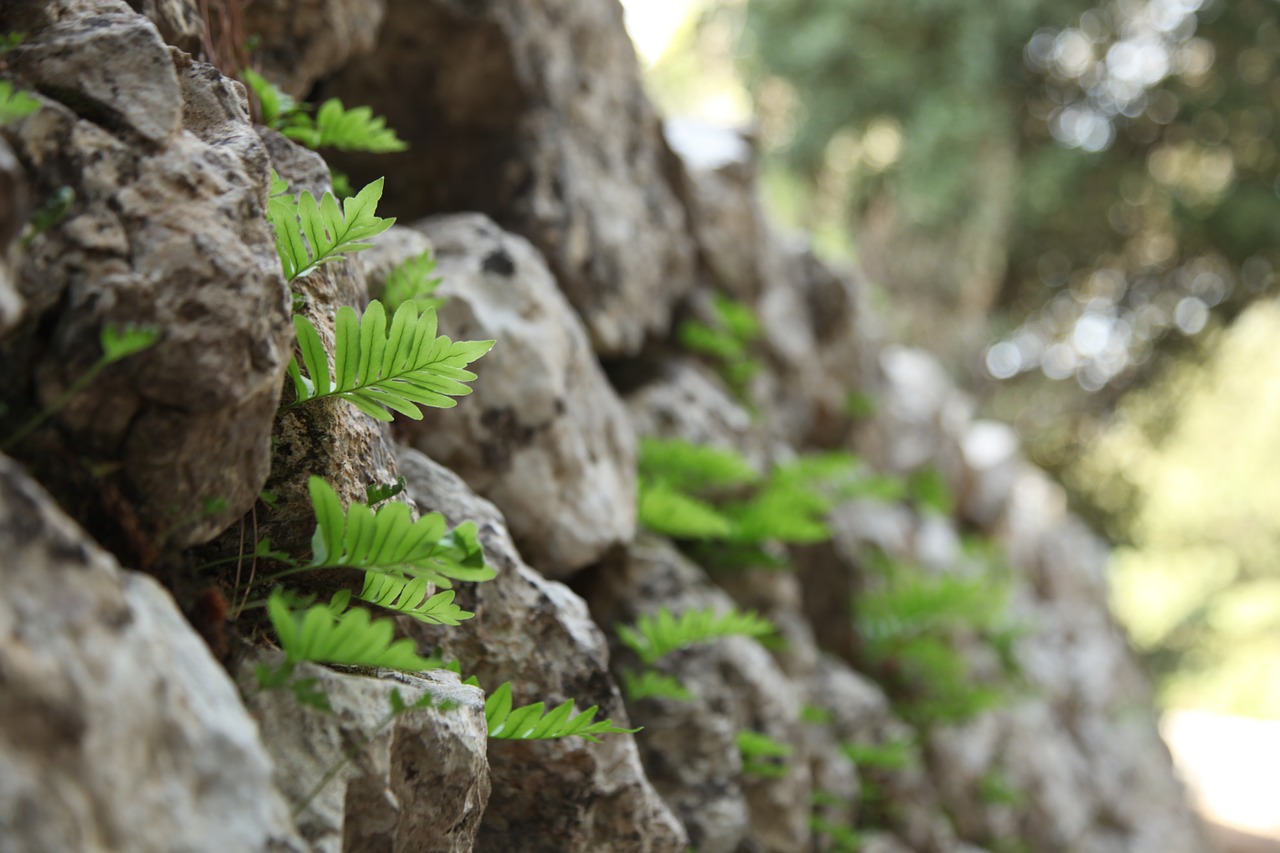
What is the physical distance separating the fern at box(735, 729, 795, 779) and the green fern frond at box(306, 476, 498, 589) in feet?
5.19

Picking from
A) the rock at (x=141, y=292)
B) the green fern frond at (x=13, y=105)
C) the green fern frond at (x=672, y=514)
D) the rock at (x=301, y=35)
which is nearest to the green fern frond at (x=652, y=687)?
the green fern frond at (x=672, y=514)

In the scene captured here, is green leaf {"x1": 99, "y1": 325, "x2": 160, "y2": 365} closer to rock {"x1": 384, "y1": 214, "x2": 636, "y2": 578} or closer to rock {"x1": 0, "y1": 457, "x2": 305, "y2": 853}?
rock {"x1": 0, "y1": 457, "x2": 305, "y2": 853}

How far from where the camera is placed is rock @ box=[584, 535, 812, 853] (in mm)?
2543

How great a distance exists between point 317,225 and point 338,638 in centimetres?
63

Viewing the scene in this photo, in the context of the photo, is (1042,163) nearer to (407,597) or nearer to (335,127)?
(335,127)

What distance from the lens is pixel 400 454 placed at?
2.01 metres

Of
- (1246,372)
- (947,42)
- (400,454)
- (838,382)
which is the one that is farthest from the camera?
(1246,372)

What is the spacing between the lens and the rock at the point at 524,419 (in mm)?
2367

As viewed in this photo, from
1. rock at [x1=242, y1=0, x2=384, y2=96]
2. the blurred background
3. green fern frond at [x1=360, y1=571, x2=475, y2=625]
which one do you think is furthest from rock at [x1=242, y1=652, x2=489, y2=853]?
the blurred background

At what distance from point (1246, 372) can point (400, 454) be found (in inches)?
527

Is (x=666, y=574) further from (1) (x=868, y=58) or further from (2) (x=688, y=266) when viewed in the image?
(1) (x=868, y=58)

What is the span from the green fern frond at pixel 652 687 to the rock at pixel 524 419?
0.33m

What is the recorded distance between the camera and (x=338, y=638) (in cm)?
118

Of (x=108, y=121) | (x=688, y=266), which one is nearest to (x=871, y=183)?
(x=688, y=266)
